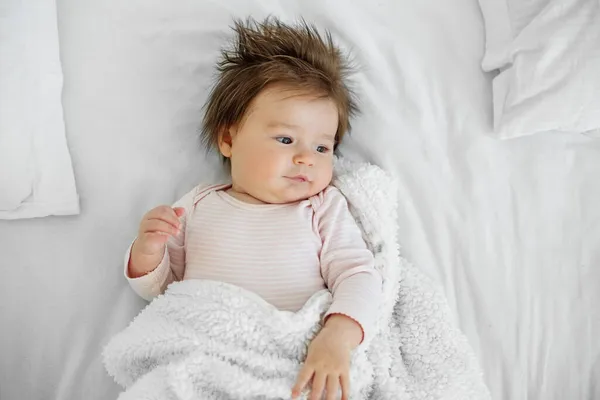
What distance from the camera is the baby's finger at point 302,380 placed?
3.21ft

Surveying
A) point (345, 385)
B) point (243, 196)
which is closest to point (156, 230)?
point (243, 196)

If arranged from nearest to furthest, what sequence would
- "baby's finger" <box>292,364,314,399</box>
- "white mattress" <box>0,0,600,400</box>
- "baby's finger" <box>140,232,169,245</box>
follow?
"baby's finger" <box>292,364,314,399</box>, "baby's finger" <box>140,232,169,245</box>, "white mattress" <box>0,0,600,400</box>

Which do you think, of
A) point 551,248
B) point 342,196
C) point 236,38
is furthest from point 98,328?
point 551,248

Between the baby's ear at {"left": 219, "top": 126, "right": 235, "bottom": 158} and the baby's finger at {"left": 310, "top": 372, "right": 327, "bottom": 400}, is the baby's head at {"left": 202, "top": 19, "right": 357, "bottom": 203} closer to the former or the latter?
the baby's ear at {"left": 219, "top": 126, "right": 235, "bottom": 158}

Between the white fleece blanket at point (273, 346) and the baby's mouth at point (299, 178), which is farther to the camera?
the baby's mouth at point (299, 178)

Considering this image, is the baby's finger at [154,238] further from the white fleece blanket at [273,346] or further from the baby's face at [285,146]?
the baby's face at [285,146]

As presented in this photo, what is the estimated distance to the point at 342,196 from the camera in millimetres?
1223

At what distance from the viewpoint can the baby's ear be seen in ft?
4.08

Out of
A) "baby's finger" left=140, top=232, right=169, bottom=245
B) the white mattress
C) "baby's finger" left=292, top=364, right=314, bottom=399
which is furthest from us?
the white mattress

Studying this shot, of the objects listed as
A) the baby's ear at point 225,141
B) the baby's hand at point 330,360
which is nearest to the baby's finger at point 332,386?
the baby's hand at point 330,360

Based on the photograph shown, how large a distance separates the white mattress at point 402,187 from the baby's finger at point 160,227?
0.17m

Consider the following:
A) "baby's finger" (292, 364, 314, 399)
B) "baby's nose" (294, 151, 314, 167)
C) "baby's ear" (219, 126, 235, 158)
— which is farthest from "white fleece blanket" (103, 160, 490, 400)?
"baby's ear" (219, 126, 235, 158)

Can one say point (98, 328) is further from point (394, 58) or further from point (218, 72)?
point (394, 58)

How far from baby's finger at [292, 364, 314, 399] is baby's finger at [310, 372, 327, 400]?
0.04 ft
